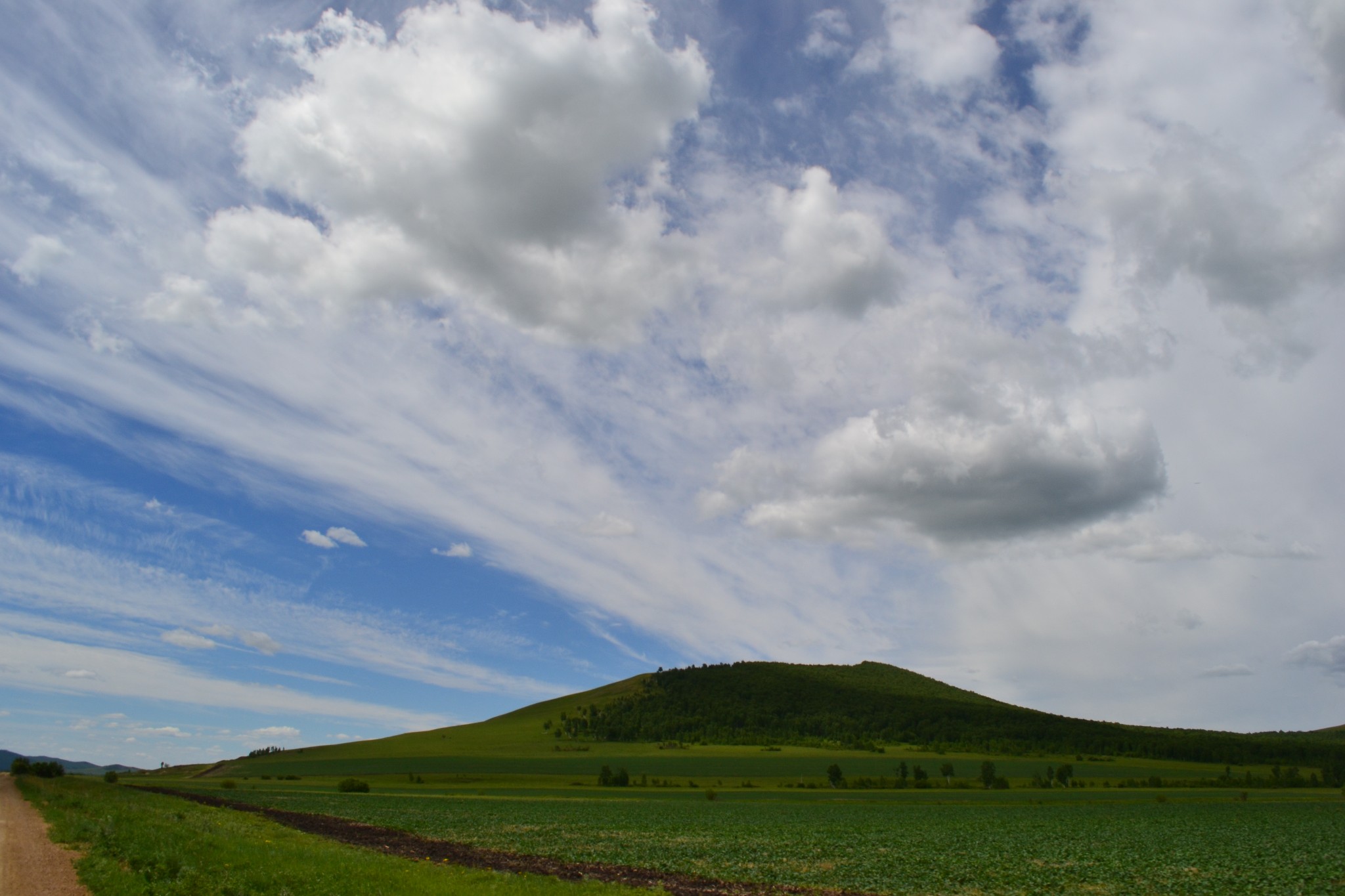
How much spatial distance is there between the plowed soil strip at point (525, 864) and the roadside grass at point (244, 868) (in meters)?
3.03

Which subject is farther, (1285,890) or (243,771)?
(243,771)

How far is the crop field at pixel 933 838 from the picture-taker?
32.9 meters

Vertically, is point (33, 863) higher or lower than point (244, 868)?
lower

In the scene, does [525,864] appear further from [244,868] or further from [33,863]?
[33,863]

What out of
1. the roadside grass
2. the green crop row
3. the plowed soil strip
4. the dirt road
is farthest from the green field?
the dirt road

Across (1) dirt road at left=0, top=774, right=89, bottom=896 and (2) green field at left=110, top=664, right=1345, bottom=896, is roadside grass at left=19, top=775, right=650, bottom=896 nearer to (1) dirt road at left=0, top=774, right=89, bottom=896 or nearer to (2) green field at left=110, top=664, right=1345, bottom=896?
(1) dirt road at left=0, top=774, right=89, bottom=896

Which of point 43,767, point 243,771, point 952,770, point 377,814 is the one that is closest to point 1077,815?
point 377,814

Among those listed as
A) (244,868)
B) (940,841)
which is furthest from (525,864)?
(940,841)

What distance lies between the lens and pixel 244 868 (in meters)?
26.6

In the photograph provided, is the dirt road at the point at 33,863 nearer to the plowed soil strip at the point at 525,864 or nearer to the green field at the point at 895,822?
the plowed soil strip at the point at 525,864

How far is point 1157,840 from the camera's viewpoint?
4538 centimetres

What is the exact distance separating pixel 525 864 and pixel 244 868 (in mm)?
14652

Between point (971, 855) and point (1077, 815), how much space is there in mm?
32438

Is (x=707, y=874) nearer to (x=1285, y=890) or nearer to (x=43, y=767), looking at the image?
(x=1285, y=890)
